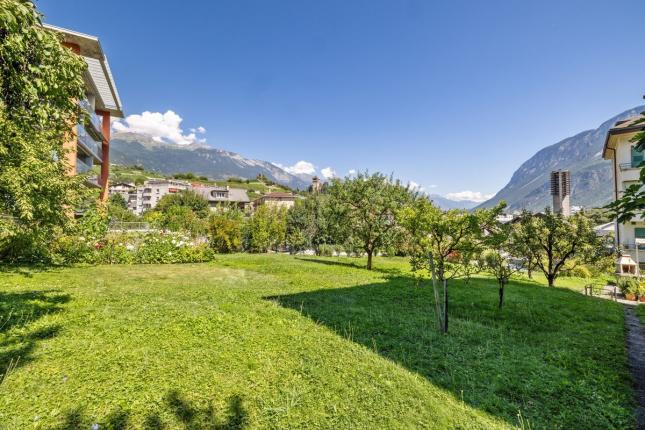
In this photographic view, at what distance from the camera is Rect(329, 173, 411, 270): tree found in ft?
55.4

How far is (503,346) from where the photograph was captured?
19.6ft

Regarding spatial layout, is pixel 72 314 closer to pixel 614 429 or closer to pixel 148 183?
pixel 614 429

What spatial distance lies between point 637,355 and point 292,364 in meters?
7.26

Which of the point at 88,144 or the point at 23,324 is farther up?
the point at 88,144

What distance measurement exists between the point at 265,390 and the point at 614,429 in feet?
14.2

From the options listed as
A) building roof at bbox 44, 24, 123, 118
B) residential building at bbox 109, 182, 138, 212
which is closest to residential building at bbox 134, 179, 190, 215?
residential building at bbox 109, 182, 138, 212

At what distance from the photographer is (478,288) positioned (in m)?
12.8


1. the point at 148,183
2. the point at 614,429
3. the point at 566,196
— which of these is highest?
the point at 148,183

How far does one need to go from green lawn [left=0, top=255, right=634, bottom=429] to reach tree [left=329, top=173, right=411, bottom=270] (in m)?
8.30

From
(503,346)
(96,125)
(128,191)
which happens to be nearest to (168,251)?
(503,346)

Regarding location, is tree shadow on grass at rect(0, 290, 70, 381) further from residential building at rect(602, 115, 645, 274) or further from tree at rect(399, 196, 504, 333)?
residential building at rect(602, 115, 645, 274)

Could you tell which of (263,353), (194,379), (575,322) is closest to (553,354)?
(575,322)

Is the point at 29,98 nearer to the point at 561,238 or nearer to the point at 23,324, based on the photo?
the point at 23,324

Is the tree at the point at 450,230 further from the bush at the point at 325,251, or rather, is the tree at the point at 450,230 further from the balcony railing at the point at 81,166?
the bush at the point at 325,251
